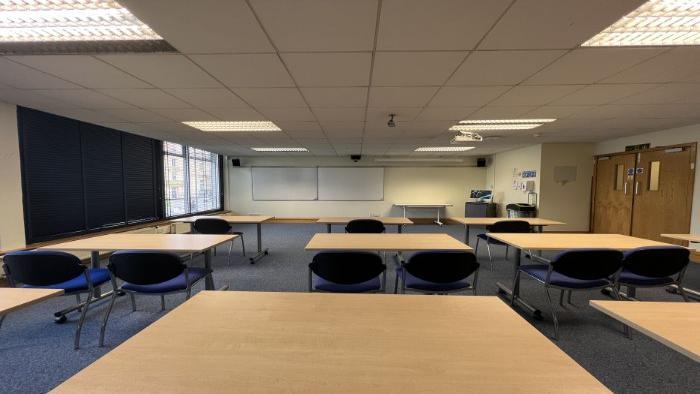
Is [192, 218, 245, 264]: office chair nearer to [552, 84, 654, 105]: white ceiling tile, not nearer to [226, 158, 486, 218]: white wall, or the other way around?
[226, 158, 486, 218]: white wall

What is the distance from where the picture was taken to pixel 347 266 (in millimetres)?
2092

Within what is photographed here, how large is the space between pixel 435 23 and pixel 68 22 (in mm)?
2357

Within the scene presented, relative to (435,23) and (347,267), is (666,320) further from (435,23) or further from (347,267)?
(435,23)

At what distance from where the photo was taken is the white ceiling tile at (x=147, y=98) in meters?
2.89

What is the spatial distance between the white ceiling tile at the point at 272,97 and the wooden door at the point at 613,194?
6727mm

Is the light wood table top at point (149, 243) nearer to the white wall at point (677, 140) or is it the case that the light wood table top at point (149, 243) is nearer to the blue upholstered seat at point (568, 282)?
the blue upholstered seat at point (568, 282)

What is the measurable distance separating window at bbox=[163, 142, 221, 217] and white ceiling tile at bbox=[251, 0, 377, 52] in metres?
5.69

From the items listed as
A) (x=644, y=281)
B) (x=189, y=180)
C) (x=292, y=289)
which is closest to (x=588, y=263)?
(x=644, y=281)

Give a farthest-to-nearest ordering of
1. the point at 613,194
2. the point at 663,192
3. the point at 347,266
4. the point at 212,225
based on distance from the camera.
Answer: the point at 613,194
the point at 663,192
the point at 212,225
the point at 347,266

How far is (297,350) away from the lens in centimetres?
84

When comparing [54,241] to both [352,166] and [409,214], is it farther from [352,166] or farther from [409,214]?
[409,214]

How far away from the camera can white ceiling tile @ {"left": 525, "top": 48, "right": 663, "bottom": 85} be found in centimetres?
207

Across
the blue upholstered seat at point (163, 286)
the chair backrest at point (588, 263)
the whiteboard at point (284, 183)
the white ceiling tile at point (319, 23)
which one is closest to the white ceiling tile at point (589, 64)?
the chair backrest at point (588, 263)

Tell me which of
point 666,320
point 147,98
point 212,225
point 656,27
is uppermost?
point 656,27
